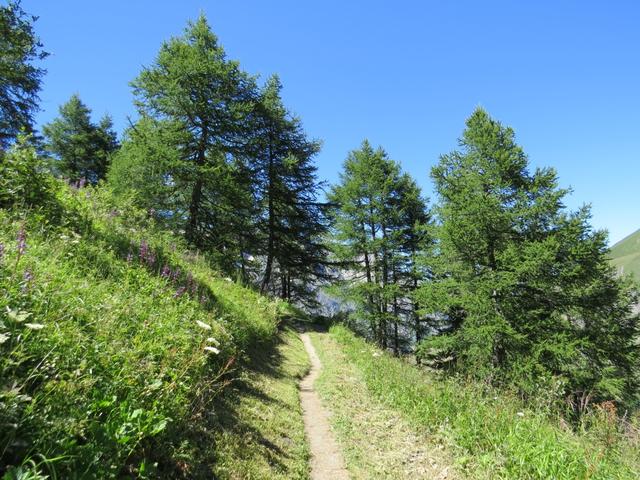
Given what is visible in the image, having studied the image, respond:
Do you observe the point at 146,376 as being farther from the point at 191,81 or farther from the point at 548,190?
the point at 548,190

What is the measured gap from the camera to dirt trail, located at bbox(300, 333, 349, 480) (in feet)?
16.7

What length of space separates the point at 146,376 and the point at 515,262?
14602mm

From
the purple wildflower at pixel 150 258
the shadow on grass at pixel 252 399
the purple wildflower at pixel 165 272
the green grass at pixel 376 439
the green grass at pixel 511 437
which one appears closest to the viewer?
the green grass at pixel 511 437

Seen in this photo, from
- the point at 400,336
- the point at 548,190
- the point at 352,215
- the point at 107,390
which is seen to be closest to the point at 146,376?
the point at 107,390

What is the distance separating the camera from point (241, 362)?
7734 mm

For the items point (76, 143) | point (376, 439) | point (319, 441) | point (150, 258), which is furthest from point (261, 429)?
point (76, 143)

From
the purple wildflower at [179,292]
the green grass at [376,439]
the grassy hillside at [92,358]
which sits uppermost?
the purple wildflower at [179,292]

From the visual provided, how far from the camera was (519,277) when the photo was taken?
14227mm

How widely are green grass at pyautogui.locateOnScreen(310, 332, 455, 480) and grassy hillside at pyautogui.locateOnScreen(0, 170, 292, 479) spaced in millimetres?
2669

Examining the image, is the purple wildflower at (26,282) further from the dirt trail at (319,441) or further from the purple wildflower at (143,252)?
the dirt trail at (319,441)

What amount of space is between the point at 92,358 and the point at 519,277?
50.6 ft

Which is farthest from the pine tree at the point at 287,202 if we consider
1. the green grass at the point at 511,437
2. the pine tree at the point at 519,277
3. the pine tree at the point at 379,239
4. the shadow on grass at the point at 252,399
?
the green grass at the point at 511,437

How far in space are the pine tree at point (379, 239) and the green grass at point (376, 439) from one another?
13.6 m

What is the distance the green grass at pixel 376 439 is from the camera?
5.28m
